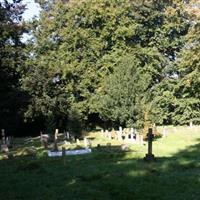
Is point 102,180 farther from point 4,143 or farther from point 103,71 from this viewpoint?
point 103,71

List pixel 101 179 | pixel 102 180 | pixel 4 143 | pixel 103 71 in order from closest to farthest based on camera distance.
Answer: pixel 102 180, pixel 101 179, pixel 4 143, pixel 103 71

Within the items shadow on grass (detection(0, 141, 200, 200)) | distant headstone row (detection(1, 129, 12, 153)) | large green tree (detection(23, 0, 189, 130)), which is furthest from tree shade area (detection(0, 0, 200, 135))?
shadow on grass (detection(0, 141, 200, 200))

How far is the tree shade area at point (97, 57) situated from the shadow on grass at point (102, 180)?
31.4m

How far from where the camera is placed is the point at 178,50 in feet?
228

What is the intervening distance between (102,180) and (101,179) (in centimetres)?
28

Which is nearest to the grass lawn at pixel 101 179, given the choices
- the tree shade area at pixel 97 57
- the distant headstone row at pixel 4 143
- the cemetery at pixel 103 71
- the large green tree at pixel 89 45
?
the distant headstone row at pixel 4 143

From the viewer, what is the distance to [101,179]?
18.5 meters

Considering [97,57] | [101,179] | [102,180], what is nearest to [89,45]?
[97,57]

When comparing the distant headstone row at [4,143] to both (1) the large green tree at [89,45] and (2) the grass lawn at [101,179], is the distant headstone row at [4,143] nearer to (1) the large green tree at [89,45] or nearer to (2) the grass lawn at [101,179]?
(2) the grass lawn at [101,179]

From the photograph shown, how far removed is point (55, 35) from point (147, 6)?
1249cm

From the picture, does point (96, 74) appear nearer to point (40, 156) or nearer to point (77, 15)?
point (77, 15)

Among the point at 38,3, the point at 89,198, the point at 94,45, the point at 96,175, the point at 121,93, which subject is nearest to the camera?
the point at 89,198

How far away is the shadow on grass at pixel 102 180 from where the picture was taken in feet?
50.1

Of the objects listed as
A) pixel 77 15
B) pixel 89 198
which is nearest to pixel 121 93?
pixel 77 15
